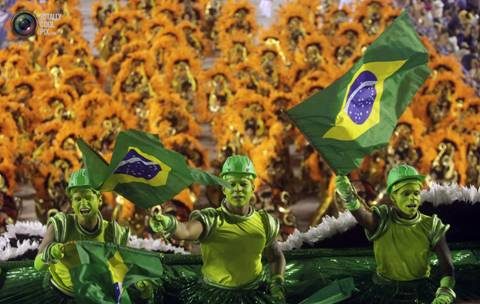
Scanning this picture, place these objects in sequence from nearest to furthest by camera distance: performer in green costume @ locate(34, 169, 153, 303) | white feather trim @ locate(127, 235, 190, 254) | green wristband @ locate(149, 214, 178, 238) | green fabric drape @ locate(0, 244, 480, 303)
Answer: green wristband @ locate(149, 214, 178, 238) → performer in green costume @ locate(34, 169, 153, 303) → green fabric drape @ locate(0, 244, 480, 303) → white feather trim @ locate(127, 235, 190, 254)

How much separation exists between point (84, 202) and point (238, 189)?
Result: 19.1 inches

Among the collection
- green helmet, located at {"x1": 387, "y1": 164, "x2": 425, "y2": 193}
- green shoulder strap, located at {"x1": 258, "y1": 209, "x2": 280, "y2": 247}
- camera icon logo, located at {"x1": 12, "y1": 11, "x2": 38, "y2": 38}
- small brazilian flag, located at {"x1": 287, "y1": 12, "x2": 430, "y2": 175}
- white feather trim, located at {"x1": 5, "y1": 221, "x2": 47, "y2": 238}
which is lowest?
white feather trim, located at {"x1": 5, "y1": 221, "x2": 47, "y2": 238}

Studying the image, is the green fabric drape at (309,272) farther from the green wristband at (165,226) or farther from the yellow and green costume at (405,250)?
the green wristband at (165,226)

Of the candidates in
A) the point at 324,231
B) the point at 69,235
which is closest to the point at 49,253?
the point at 69,235

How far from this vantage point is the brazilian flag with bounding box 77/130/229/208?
2.53m

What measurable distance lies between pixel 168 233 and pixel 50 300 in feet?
1.76

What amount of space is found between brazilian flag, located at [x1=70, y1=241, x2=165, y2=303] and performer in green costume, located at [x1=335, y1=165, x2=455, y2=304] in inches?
27.6

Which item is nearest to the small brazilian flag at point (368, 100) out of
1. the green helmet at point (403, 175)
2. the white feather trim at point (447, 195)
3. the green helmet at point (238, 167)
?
the green helmet at point (403, 175)

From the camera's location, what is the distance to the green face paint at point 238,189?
267cm

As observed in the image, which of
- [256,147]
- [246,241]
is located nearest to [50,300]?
[246,241]

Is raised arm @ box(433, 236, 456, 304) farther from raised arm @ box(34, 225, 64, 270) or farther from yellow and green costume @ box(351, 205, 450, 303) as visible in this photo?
raised arm @ box(34, 225, 64, 270)

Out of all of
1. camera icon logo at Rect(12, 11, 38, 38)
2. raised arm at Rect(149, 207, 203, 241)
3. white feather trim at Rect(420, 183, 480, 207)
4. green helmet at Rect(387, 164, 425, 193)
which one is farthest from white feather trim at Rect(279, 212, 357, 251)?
camera icon logo at Rect(12, 11, 38, 38)

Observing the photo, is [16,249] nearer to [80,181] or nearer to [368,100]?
[80,181]

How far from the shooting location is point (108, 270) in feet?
8.21
